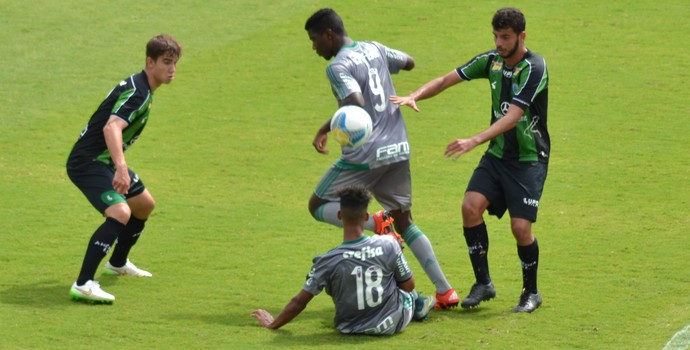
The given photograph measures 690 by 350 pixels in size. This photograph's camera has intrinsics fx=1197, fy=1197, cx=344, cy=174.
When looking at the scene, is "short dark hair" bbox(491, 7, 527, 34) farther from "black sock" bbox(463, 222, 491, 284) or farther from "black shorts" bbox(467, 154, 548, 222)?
"black sock" bbox(463, 222, 491, 284)

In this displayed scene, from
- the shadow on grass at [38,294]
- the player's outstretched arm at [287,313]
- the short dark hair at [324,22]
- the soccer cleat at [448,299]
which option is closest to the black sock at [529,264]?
the soccer cleat at [448,299]

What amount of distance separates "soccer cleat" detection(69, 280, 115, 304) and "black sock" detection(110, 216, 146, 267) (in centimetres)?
83

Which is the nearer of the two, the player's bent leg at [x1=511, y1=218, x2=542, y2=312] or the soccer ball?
the soccer ball

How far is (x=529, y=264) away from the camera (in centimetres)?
909

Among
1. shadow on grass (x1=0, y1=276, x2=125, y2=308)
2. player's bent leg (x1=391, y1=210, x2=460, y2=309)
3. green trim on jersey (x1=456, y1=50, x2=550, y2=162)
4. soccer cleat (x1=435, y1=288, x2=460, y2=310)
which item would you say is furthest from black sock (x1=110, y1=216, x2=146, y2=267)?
green trim on jersey (x1=456, y1=50, x2=550, y2=162)

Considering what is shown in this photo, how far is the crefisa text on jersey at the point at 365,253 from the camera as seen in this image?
829cm

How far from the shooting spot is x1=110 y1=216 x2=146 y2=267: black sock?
10.1 metres

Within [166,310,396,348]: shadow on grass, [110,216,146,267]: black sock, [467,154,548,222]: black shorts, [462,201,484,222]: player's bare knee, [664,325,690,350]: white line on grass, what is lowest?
[166,310,396,348]: shadow on grass

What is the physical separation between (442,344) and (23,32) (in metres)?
11.9

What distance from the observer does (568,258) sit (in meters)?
10.7

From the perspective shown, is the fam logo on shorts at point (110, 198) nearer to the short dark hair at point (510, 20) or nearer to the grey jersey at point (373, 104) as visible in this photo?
the grey jersey at point (373, 104)

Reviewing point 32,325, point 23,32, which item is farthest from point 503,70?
point 23,32

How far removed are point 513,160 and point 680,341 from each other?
1.86m

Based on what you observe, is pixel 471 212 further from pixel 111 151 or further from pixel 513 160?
pixel 111 151
